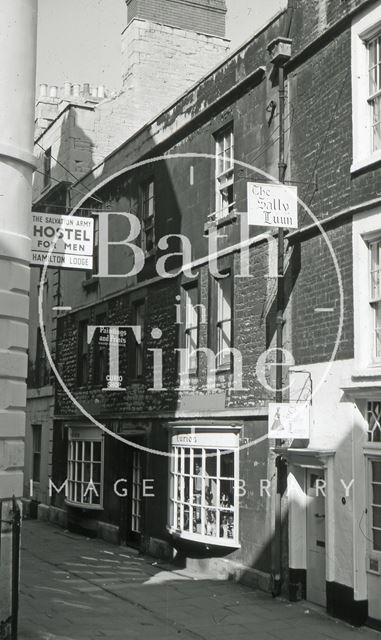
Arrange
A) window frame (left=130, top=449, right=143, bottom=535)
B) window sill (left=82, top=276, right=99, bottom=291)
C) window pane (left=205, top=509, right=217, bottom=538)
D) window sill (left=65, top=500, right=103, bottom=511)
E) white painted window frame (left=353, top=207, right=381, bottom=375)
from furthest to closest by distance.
→ 1. window sill (left=82, top=276, right=99, bottom=291)
2. window sill (left=65, top=500, right=103, bottom=511)
3. window frame (left=130, top=449, right=143, bottom=535)
4. window pane (left=205, top=509, right=217, bottom=538)
5. white painted window frame (left=353, top=207, right=381, bottom=375)

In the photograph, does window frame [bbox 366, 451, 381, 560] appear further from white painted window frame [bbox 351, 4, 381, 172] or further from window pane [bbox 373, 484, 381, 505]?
white painted window frame [bbox 351, 4, 381, 172]

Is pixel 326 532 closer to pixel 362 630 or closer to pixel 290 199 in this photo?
pixel 362 630

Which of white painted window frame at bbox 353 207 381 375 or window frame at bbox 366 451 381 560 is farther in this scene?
white painted window frame at bbox 353 207 381 375

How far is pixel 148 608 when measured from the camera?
44.0ft

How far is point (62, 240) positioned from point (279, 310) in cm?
402

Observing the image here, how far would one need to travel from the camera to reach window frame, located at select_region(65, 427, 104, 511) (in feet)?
72.5

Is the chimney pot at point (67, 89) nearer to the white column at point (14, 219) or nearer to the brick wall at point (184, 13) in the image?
the brick wall at point (184, 13)

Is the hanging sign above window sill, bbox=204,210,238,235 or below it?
below

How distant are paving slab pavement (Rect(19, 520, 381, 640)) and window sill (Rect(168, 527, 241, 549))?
685 millimetres

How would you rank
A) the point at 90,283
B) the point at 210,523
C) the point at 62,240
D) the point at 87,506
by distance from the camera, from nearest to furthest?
the point at 62,240 < the point at 210,523 < the point at 87,506 < the point at 90,283

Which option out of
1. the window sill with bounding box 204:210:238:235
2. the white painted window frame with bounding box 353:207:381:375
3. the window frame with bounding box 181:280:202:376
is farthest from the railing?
the window sill with bounding box 204:210:238:235

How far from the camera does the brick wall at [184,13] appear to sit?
84.2ft

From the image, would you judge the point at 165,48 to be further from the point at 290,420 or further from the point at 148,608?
the point at 148,608

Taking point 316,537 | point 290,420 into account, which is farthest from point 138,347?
point 316,537
